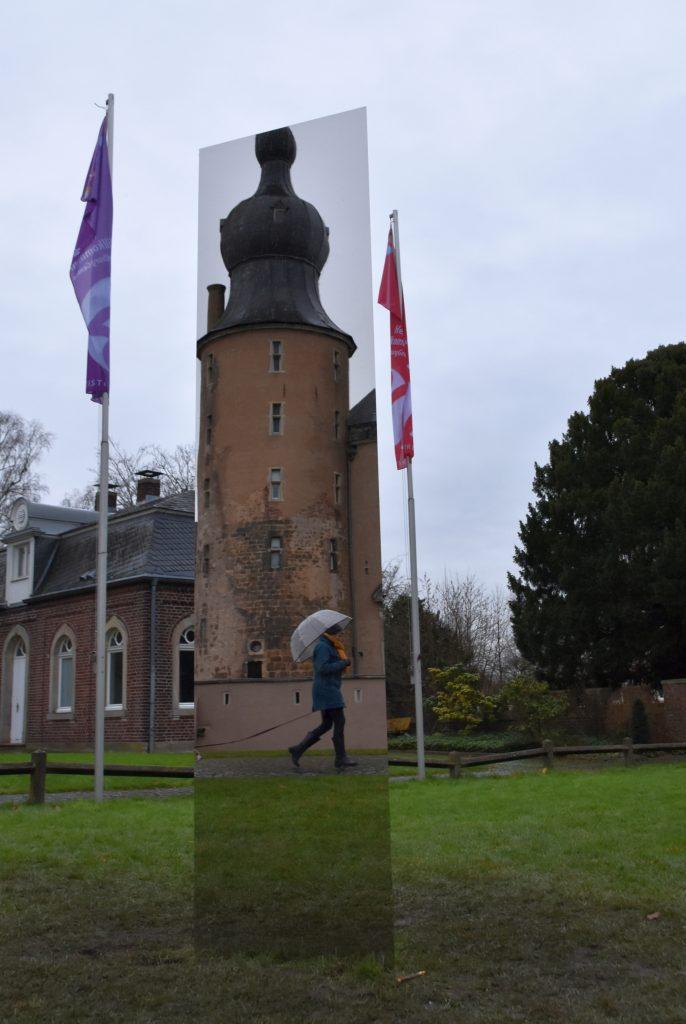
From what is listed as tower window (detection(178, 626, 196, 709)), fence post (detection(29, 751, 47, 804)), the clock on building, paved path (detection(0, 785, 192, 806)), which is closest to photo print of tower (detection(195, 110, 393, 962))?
fence post (detection(29, 751, 47, 804))

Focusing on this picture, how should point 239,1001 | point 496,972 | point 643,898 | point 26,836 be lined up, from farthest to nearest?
point 26,836 < point 643,898 < point 496,972 < point 239,1001

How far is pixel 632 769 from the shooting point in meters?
18.0

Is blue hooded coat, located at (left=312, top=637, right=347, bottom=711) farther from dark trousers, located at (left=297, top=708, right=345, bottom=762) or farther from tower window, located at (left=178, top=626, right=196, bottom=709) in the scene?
tower window, located at (left=178, top=626, right=196, bottom=709)

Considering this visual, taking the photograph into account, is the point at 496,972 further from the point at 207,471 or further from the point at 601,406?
the point at 601,406

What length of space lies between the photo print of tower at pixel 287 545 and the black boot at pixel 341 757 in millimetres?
10

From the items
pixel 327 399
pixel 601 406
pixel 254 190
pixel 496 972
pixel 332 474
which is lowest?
pixel 496 972

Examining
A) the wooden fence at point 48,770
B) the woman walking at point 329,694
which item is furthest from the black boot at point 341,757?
the wooden fence at point 48,770

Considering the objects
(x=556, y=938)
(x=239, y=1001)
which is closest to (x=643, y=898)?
(x=556, y=938)

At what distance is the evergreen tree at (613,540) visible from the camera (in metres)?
26.7

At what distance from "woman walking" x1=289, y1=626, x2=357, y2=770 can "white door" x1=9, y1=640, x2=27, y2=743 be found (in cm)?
2784

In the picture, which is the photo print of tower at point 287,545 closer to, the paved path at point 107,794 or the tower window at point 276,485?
the tower window at point 276,485

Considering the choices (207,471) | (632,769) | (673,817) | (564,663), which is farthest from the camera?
(564,663)

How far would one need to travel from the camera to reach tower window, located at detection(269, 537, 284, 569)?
222 inches

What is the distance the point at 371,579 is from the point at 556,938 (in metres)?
2.56
